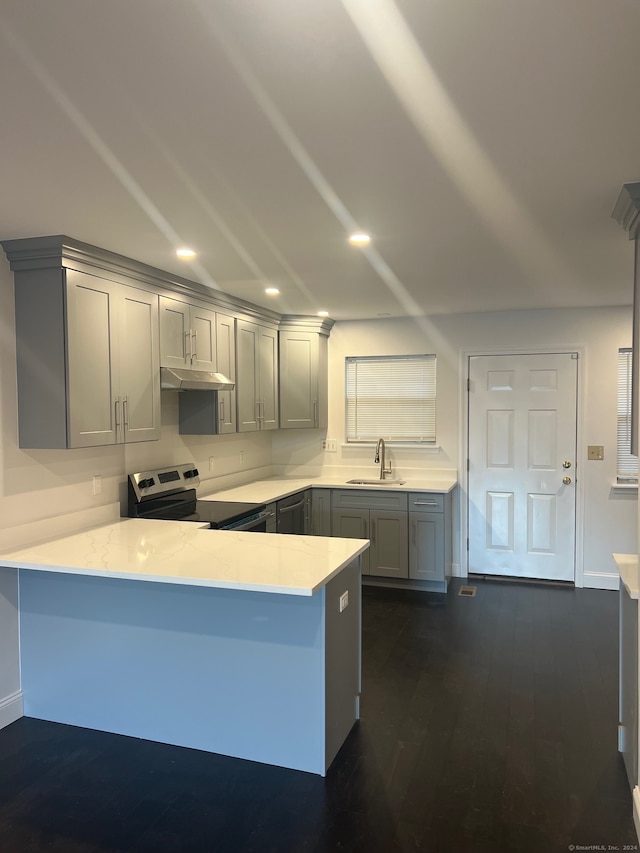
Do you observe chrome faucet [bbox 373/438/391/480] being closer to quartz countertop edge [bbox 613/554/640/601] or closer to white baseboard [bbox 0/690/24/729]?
quartz countertop edge [bbox 613/554/640/601]

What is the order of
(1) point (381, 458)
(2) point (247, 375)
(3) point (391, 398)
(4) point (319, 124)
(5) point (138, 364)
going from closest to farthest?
(4) point (319, 124)
(5) point (138, 364)
(2) point (247, 375)
(1) point (381, 458)
(3) point (391, 398)

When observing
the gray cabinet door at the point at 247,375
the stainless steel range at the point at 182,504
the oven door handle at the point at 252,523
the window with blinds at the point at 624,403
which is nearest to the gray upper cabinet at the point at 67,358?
the stainless steel range at the point at 182,504

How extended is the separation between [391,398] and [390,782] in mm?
3669

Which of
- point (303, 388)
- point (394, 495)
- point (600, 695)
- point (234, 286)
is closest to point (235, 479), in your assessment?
point (303, 388)

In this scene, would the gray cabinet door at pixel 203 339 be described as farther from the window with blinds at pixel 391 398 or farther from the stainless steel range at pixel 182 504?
the window with blinds at pixel 391 398

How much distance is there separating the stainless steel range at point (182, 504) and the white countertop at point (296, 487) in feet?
0.59

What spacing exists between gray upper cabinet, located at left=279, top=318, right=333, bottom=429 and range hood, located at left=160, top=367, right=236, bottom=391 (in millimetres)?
1099

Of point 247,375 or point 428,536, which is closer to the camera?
point 247,375

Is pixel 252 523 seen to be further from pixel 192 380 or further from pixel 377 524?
pixel 377 524

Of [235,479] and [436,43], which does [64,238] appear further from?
[235,479]

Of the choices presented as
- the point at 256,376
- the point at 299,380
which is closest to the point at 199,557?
the point at 256,376

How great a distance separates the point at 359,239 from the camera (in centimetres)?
290

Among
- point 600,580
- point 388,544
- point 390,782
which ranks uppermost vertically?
point 388,544

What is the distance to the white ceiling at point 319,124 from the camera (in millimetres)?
1266
